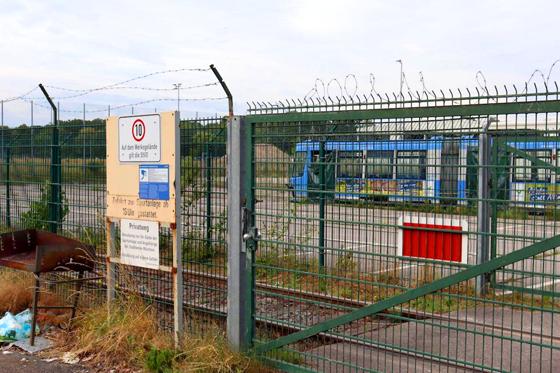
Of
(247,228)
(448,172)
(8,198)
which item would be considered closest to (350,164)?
(448,172)

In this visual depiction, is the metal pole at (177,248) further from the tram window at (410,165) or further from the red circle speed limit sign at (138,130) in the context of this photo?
the tram window at (410,165)

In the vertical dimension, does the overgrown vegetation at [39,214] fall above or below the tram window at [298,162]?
below

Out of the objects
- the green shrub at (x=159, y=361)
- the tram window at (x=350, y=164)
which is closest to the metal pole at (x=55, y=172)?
the green shrub at (x=159, y=361)

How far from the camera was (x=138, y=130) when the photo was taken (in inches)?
251

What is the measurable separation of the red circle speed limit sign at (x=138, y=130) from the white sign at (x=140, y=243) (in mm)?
829

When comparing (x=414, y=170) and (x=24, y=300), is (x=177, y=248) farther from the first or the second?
(x=24, y=300)

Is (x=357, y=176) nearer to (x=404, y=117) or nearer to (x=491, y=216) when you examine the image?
(x=404, y=117)

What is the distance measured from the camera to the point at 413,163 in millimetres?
4977

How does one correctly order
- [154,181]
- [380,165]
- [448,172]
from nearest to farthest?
[380,165] < [448,172] < [154,181]

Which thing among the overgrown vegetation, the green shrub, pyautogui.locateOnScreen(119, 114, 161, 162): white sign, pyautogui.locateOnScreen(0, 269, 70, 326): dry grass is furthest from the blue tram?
the overgrown vegetation

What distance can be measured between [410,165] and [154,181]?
258cm

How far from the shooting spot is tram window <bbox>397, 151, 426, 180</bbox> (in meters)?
4.92

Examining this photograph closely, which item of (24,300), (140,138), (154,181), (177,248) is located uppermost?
(140,138)

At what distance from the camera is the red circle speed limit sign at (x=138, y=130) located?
20.9ft
